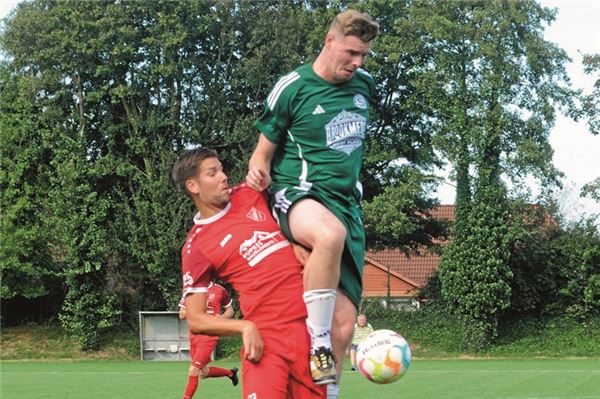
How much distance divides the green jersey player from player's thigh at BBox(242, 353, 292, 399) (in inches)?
6.7

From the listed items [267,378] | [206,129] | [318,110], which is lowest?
[267,378]

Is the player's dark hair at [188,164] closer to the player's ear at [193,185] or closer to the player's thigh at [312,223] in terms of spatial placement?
the player's ear at [193,185]

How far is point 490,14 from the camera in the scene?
38.8m

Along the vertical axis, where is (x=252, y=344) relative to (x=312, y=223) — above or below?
below

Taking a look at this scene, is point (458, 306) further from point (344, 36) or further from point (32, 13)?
point (344, 36)

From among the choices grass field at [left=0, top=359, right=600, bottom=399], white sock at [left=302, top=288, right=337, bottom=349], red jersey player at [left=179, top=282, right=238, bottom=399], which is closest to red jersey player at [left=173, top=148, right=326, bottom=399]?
white sock at [left=302, top=288, right=337, bottom=349]

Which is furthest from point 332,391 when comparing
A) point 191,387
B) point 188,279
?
point 191,387

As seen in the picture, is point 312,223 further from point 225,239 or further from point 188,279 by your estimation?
point 188,279

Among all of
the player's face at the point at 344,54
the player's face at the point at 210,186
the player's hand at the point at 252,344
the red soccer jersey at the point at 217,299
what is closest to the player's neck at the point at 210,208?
the player's face at the point at 210,186

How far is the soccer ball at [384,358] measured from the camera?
538 centimetres

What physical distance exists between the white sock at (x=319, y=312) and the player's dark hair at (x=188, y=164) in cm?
95

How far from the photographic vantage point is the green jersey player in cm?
504

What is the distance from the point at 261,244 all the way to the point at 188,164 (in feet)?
1.97

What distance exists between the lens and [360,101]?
17.6ft
